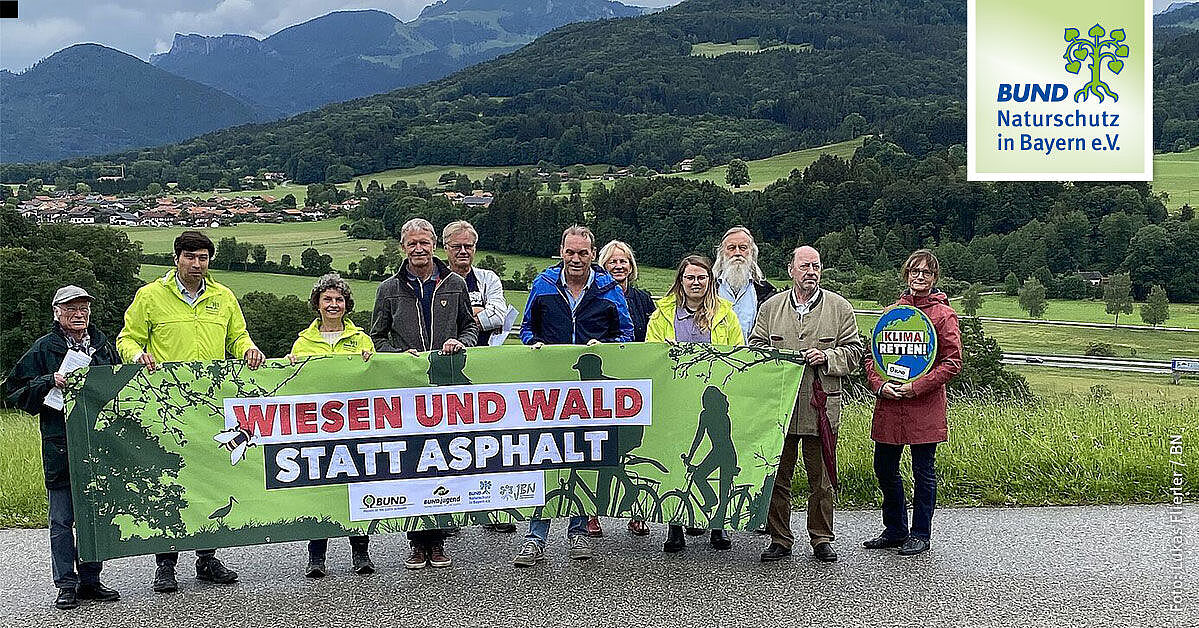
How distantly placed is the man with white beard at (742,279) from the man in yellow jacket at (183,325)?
9.88ft

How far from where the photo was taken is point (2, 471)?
26.7 feet

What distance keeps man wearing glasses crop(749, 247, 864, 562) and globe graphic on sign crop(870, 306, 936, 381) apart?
0.58 ft

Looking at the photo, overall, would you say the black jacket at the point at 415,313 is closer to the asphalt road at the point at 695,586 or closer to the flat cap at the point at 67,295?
the asphalt road at the point at 695,586

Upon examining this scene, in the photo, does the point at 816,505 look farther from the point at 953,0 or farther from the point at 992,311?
the point at 953,0

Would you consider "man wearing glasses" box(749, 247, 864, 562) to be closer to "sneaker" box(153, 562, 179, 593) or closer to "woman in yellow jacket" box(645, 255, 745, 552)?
"woman in yellow jacket" box(645, 255, 745, 552)

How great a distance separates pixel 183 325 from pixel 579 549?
259cm

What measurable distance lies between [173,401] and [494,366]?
1739 millimetres

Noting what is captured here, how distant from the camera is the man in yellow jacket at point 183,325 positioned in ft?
18.0

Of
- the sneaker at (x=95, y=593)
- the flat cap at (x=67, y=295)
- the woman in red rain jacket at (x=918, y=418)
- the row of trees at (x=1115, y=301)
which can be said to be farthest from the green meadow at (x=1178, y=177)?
the sneaker at (x=95, y=593)

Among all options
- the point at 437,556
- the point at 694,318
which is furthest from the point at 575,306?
the point at 437,556

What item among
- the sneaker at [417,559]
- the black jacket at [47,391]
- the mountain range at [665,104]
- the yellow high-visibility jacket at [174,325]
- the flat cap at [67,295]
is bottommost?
the sneaker at [417,559]

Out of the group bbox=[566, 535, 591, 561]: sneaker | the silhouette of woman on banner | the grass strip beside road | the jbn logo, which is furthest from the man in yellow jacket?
the jbn logo

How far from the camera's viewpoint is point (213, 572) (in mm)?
5578

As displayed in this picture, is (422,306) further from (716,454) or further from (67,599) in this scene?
(67,599)
